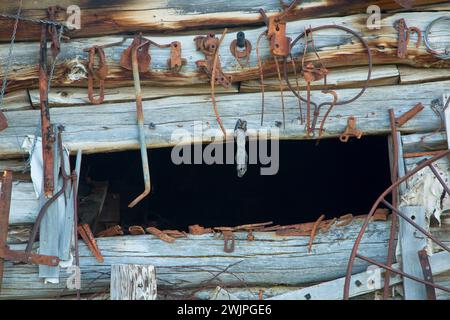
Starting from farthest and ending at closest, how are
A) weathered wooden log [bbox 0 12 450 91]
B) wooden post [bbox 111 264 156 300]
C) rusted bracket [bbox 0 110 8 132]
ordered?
weathered wooden log [bbox 0 12 450 91], rusted bracket [bbox 0 110 8 132], wooden post [bbox 111 264 156 300]

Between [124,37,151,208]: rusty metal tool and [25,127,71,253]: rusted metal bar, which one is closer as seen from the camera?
[25,127,71,253]: rusted metal bar

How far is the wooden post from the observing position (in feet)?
14.0

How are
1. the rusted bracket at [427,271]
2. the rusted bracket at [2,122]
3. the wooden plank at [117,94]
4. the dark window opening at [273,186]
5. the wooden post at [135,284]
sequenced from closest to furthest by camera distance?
the wooden post at [135,284] → the rusted bracket at [427,271] → the rusted bracket at [2,122] → the wooden plank at [117,94] → the dark window opening at [273,186]

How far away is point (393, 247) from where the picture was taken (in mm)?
4926

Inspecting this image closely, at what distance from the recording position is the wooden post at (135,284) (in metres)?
4.28

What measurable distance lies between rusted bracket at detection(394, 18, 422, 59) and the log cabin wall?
34 mm

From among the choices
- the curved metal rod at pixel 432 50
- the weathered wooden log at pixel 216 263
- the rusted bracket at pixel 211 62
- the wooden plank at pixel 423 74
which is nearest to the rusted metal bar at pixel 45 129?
the weathered wooden log at pixel 216 263

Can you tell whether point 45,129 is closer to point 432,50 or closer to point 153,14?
point 153,14

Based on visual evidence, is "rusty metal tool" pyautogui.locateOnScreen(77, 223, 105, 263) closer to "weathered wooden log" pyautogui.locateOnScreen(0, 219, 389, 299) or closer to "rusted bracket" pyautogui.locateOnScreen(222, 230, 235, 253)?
"weathered wooden log" pyautogui.locateOnScreen(0, 219, 389, 299)

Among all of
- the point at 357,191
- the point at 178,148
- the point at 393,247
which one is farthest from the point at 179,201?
the point at 393,247

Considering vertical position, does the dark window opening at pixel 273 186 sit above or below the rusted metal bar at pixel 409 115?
above

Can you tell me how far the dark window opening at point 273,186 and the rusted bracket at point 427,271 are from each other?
248 centimetres

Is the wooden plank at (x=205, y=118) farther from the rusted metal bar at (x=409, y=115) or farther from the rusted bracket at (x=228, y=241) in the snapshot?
the rusted bracket at (x=228, y=241)

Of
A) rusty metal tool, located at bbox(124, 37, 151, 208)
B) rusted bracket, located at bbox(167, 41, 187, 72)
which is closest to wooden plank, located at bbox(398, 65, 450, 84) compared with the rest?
rusted bracket, located at bbox(167, 41, 187, 72)
